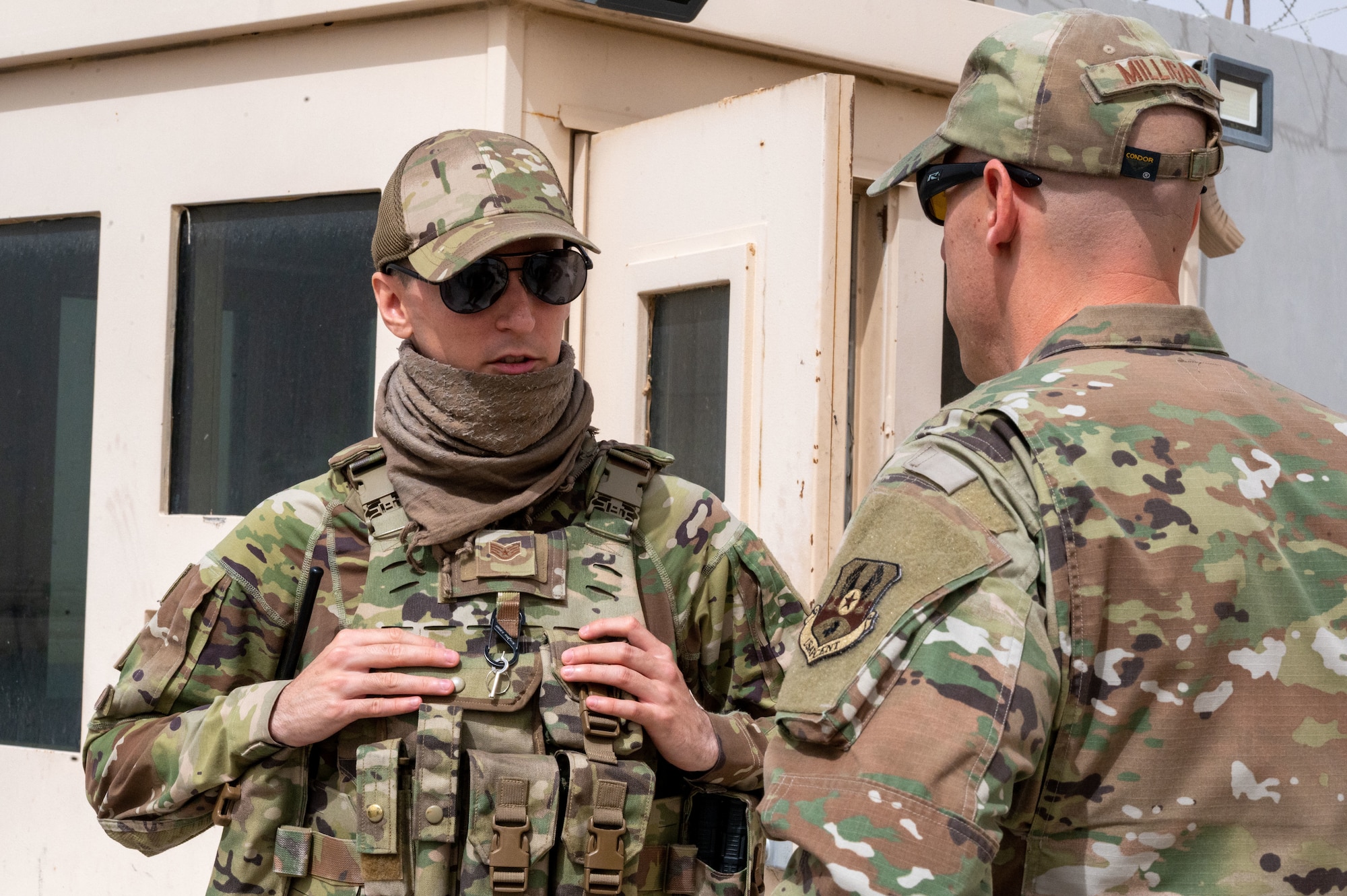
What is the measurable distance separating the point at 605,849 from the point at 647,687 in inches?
8.3

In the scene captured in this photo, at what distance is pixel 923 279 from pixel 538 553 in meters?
1.85

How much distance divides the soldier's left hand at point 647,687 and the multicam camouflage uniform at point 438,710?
3 centimetres

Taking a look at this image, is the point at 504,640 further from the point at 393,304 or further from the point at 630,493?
the point at 393,304

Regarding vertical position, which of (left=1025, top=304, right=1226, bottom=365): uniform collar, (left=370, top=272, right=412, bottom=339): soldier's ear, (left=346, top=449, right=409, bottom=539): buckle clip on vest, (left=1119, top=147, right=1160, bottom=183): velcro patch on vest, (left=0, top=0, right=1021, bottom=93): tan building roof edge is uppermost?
(left=0, top=0, right=1021, bottom=93): tan building roof edge

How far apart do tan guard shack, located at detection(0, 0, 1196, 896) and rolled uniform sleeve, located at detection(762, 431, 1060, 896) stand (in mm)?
1519

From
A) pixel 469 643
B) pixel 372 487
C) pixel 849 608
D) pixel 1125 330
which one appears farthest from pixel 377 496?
pixel 1125 330

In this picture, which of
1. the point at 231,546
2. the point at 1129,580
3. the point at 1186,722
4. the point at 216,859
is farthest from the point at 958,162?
the point at 216,859

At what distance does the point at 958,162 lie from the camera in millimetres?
1400

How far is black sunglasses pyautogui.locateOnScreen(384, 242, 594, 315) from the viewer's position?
5.97 ft

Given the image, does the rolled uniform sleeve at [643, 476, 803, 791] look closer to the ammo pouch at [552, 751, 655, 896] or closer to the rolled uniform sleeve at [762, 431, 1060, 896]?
the ammo pouch at [552, 751, 655, 896]

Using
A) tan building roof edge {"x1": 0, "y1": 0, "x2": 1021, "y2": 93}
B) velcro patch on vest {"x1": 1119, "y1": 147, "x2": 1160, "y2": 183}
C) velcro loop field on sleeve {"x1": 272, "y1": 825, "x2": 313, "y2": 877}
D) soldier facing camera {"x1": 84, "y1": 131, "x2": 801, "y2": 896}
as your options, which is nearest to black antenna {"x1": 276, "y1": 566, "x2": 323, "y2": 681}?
soldier facing camera {"x1": 84, "y1": 131, "x2": 801, "y2": 896}

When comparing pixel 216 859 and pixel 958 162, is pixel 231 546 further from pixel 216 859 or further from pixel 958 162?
pixel 958 162

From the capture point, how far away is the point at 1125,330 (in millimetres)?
1285

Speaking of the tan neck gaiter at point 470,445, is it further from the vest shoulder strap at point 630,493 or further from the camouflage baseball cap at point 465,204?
the camouflage baseball cap at point 465,204
